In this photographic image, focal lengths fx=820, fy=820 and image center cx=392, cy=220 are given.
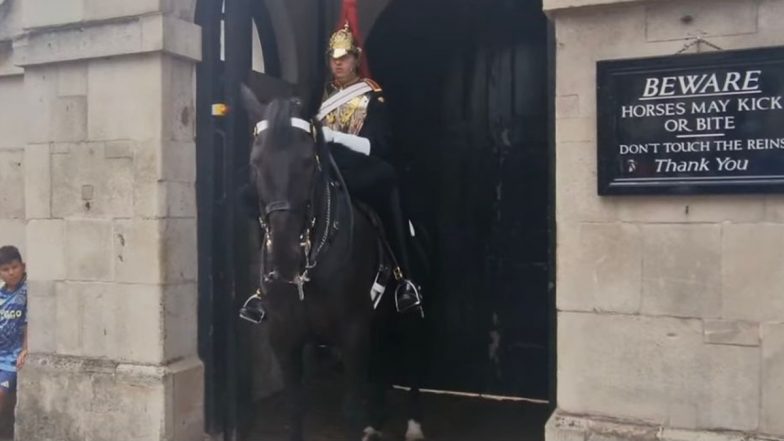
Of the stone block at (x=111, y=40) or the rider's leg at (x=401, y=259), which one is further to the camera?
the stone block at (x=111, y=40)

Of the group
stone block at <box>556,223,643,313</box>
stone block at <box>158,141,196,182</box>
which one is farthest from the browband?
stone block at <box>556,223,643,313</box>

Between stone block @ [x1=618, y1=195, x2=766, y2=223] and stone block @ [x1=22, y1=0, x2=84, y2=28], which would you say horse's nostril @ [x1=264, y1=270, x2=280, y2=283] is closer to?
stone block @ [x1=618, y1=195, x2=766, y2=223]

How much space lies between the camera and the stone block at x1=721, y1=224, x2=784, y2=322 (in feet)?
12.5

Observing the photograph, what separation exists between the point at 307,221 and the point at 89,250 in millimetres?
1975

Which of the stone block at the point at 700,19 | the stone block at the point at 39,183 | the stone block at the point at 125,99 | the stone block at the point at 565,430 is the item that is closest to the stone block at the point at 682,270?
the stone block at the point at 565,430

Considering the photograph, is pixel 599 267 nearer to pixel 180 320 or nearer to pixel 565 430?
pixel 565 430

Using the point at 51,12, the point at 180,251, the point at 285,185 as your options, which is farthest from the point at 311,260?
the point at 51,12

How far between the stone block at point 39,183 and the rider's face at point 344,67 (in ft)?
6.73

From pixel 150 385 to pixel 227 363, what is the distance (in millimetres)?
571

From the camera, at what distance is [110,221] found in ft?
17.5

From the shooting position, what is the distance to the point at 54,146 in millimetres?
5547

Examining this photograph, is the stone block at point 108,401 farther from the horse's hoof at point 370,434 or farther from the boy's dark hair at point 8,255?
the horse's hoof at point 370,434

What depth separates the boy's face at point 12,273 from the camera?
5.98 m

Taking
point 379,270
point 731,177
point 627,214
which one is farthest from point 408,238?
point 731,177
